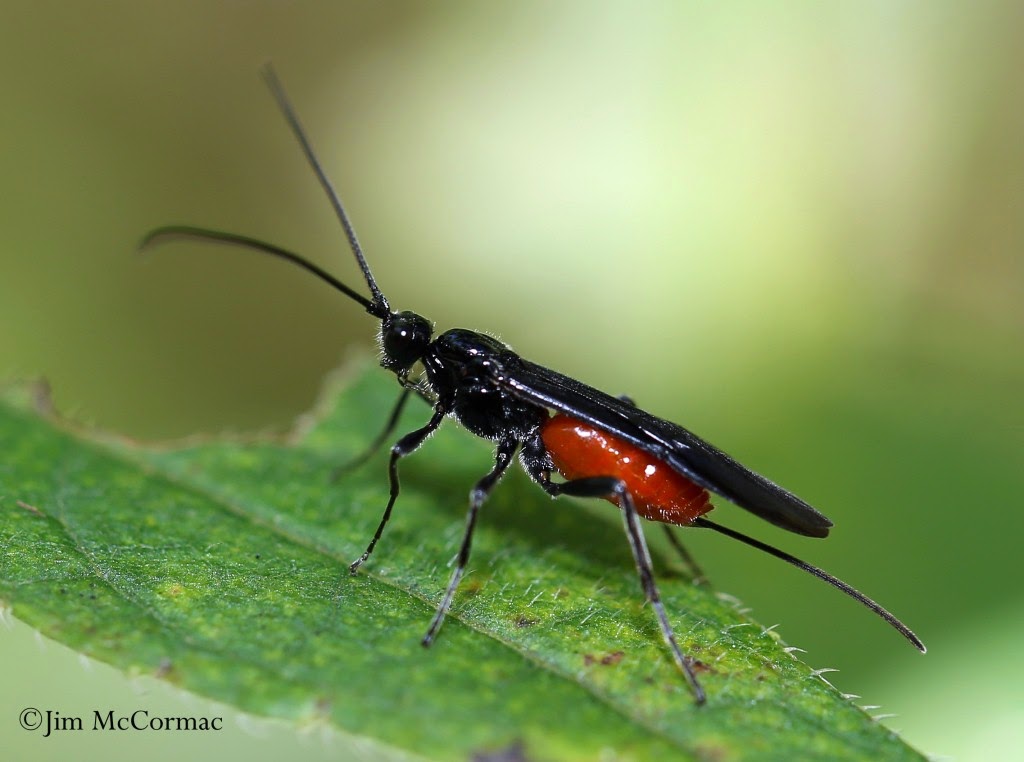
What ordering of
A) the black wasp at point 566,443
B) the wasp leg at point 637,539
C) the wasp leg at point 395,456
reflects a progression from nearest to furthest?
the wasp leg at point 637,539 < the black wasp at point 566,443 < the wasp leg at point 395,456

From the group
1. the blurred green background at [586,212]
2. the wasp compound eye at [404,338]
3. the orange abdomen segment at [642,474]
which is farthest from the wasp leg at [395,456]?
the blurred green background at [586,212]

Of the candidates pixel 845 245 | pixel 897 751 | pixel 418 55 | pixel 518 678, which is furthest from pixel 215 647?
pixel 418 55

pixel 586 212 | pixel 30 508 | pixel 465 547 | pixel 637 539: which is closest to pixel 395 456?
pixel 465 547

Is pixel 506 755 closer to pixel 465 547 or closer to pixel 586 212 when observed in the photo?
pixel 465 547

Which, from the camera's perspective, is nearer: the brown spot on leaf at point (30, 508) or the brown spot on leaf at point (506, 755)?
the brown spot on leaf at point (506, 755)

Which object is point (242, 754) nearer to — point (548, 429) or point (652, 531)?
point (548, 429)

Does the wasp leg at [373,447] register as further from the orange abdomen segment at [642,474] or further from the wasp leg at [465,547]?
the orange abdomen segment at [642,474]

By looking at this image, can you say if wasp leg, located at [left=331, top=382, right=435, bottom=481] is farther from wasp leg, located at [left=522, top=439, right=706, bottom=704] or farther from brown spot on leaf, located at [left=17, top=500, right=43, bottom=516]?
brown spot on leaf, located at [left=17, top=500, right=43, bottom=516]
